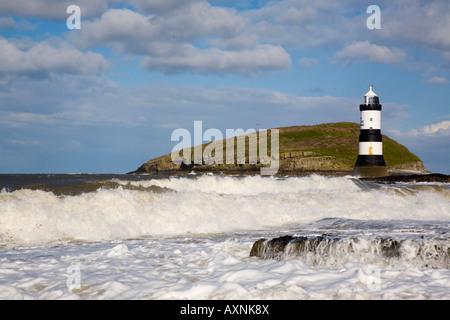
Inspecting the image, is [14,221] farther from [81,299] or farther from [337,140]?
[337,140]

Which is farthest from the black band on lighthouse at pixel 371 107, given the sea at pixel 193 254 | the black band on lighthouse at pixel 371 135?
the sea at pixel 193 254

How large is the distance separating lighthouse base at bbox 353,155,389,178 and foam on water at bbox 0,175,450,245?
69.4ft

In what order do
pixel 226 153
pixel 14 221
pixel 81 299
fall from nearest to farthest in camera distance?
pixel 81 299 → pixel 14 221 → pixel 226 153

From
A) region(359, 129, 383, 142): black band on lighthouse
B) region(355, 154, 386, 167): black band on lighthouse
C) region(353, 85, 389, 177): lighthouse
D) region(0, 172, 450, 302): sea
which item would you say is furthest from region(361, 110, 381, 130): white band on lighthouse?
region(0, 172, 450, 302): sea

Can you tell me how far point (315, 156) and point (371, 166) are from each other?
31.7 metres

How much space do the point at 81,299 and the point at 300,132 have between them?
84.7m

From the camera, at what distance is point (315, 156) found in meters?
73.6

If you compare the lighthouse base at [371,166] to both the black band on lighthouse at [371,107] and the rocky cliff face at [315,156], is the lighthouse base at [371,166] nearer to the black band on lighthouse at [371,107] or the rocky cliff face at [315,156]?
the black band on lighthouse at [371,107]

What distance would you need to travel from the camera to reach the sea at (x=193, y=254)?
5.22m

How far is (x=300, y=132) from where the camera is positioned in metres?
87.7

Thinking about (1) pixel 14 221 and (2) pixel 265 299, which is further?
(1) pixel 14 221

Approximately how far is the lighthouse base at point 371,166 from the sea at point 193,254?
25736 millimetres

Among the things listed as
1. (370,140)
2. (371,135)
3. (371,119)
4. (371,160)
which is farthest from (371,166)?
(371,119)
